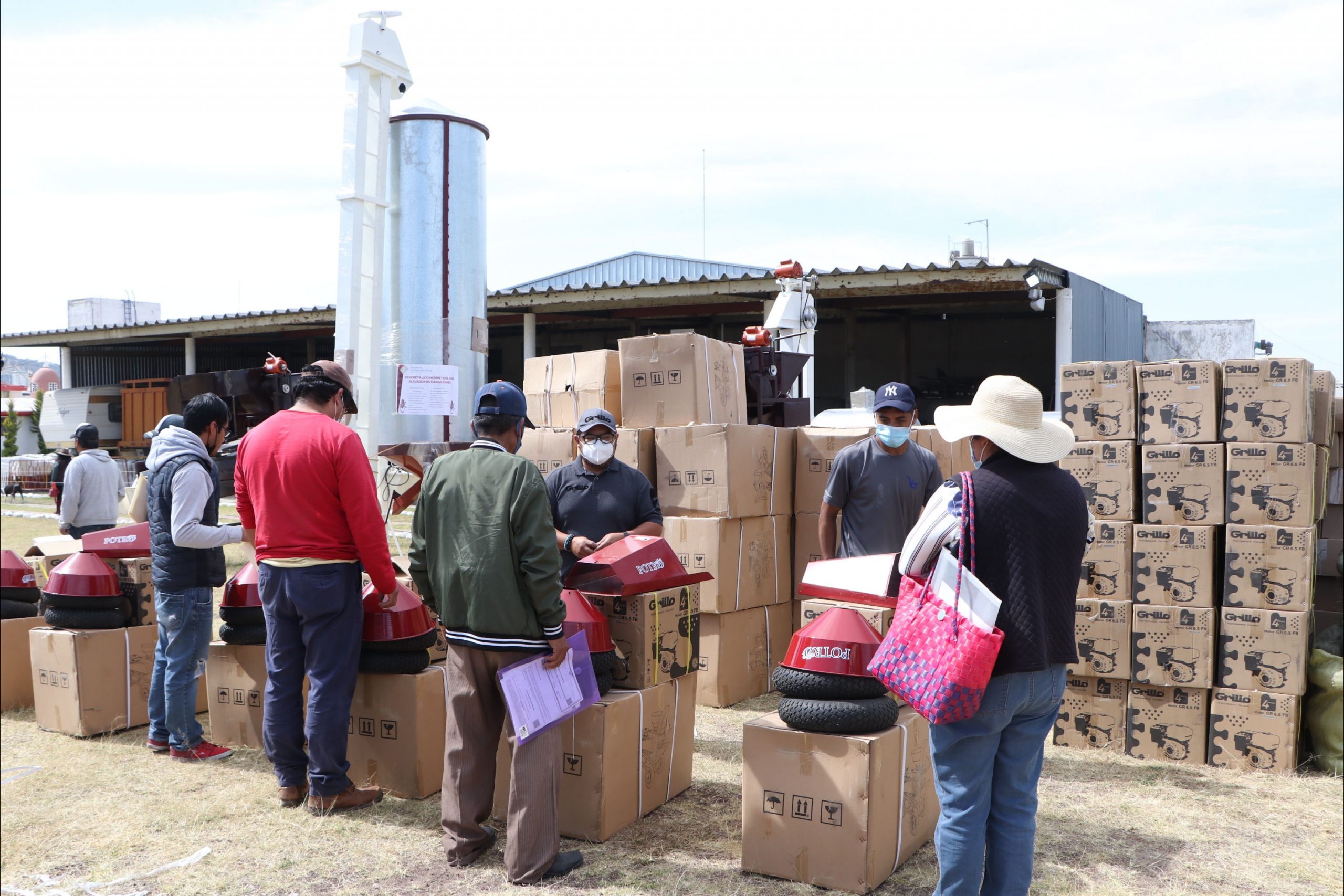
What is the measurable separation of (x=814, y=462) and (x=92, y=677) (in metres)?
4.48

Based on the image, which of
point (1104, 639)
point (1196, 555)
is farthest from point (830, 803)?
point (1196, 555)

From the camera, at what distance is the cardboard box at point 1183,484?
5.05 meters

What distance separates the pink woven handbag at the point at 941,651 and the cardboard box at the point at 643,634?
1506 millimetres

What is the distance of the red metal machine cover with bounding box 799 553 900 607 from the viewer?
11.0 ft

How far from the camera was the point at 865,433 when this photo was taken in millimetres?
6285

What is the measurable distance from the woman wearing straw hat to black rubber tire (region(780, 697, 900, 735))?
2.14 ft

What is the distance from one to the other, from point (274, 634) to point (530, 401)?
10.5 ft

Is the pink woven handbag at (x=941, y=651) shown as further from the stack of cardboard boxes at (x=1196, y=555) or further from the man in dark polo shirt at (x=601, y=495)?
the stack of cardboard boxes at (x=1196, y=555)

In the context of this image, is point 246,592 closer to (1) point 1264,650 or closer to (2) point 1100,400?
(2) point 1100,400

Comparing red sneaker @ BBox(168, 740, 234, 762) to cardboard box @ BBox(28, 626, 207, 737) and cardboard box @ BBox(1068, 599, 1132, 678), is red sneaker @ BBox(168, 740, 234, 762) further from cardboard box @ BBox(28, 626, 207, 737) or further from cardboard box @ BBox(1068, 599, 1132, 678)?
cardboard box @ BBox(1068, 599, 1132, 678)

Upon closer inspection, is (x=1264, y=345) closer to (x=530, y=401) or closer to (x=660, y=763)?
(x=530, y=401)

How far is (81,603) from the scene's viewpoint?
5.41 meters

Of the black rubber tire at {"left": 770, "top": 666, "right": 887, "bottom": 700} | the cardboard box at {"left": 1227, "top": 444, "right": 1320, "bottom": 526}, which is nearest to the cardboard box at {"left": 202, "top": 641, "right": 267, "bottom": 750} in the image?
the black rubber tire at {"left": 770, "top": 666, "right": 887, "bottom": 700}

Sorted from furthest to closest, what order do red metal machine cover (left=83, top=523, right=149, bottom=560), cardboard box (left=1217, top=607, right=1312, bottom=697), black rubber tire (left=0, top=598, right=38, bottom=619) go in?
black rubber tire (left=0, top=598, right=38, bottom=619) → red metal machine cover (left=83, top=523, right=149, bottom=560) → cardboard box (left=1217, top=607, right=1312, bottom=697)
